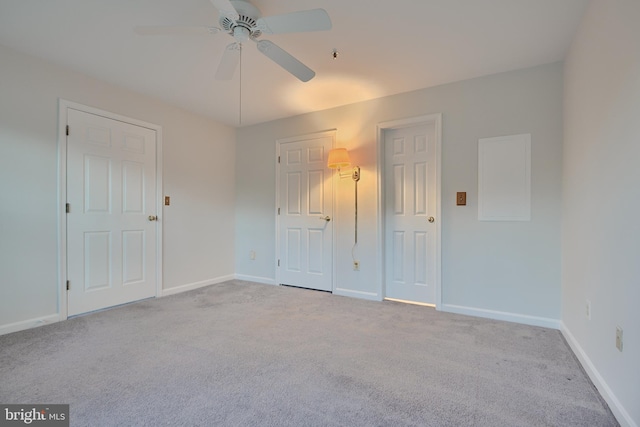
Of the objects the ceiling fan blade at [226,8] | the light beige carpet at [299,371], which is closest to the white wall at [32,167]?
the light beige carpet at [299,371]

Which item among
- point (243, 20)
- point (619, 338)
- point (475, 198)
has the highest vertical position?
point (243, 20)

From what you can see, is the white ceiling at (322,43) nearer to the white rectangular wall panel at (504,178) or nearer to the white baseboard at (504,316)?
the white rectangular wall panel at (504,178)

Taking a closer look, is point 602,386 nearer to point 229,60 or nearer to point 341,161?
point 341,161

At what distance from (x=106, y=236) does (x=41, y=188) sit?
2.33 ft

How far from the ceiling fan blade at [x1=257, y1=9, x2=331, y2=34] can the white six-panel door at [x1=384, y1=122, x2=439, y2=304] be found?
6.47 ft

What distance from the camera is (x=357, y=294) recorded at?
3.59 metres

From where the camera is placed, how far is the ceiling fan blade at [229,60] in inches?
78.3

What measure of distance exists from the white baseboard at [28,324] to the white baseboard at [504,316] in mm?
3742

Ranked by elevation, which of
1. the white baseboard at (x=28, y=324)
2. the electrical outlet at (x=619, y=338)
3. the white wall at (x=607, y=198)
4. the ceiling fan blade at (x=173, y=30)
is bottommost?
the white baseboard at (x=28, y=324)

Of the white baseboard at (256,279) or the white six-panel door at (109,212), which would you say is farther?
the white baseboard at (256,279)

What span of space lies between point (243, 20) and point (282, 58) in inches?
13.2

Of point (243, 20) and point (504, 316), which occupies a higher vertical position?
point (243, 20)

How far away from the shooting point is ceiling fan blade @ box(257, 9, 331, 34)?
160 centimetres

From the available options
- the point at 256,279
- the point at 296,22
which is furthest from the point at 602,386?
the point at 256,279
